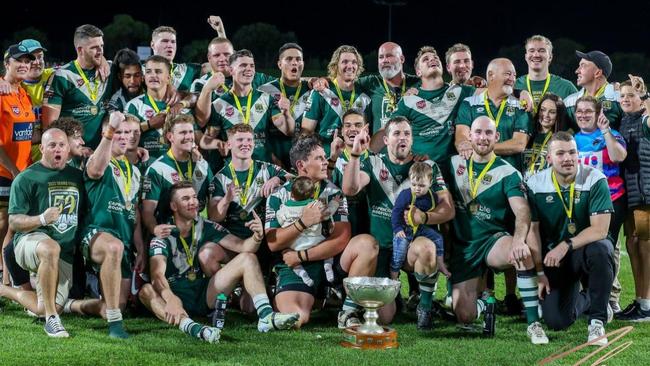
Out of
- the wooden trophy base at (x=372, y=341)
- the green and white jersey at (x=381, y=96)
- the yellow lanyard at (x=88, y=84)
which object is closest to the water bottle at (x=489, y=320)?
the wooden trophy base at (x=372, y=341)

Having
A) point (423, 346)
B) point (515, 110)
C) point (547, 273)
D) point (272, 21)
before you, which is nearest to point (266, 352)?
point (423, 346)

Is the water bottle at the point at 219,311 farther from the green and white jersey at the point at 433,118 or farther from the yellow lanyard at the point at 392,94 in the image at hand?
the yellow lanyard at the point at 392,94

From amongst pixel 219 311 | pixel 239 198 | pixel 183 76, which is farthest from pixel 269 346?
pixel 183 76

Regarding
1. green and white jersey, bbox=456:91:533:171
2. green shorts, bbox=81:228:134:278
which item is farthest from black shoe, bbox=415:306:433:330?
green shorts, bbox=81:228:134:278

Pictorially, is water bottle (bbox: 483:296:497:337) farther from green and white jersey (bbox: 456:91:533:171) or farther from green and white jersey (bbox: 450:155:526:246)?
green and white jersey (bbox: 456:91:533:171)

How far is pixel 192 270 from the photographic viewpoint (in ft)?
19.0

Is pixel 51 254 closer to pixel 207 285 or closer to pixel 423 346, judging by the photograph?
pixel 207 285

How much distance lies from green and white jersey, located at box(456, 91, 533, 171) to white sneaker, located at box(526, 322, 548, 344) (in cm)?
138

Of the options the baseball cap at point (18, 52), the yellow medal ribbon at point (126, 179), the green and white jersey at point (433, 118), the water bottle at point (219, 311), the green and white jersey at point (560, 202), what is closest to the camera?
the water bottle at point (219, 311)

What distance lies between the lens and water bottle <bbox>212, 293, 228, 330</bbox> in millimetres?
5395

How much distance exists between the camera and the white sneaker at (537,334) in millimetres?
5242

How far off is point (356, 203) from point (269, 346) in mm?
1361

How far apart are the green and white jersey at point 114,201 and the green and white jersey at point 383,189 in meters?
1.55

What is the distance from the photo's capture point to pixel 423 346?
204 inches
